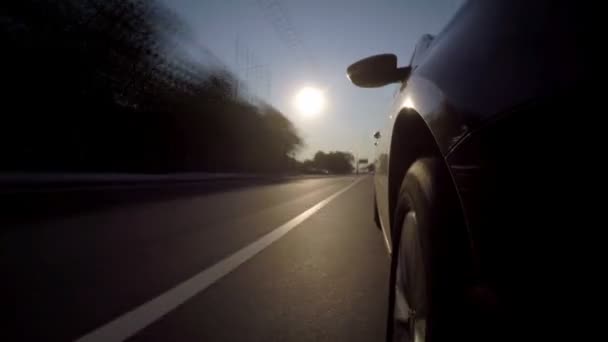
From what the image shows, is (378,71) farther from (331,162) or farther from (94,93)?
(331,162)

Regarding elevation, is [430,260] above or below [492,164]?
below

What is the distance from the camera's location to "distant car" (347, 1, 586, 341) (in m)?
0.77

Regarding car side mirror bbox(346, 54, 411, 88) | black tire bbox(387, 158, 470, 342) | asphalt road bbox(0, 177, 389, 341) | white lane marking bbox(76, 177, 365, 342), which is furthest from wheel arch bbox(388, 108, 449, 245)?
white lane marking bbox(76, 177, 365, 342)

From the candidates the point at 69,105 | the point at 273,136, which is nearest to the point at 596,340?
the point at 69,105

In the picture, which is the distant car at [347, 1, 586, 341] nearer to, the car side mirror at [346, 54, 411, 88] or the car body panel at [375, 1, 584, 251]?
the car body panel at [375, 1, 584, 251]

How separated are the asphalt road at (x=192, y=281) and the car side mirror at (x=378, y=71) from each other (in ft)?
4.99

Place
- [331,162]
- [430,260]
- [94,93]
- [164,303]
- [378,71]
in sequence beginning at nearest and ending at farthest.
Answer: [430,260] → [378,71] → [164,303] → [94,93] → [331,162]

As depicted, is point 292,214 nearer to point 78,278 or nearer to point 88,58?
point 78,278

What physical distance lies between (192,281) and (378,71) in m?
2.18

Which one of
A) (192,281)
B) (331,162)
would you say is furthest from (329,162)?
(192,281)

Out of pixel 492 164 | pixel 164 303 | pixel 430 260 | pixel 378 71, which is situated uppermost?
pixel 378 71

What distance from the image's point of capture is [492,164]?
89cm

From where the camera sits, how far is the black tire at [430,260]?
1.03m

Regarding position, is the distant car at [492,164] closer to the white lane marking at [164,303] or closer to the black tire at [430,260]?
the black tire at [430,260]
